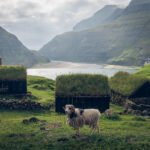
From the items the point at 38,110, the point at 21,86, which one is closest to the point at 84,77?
the point at 38,110

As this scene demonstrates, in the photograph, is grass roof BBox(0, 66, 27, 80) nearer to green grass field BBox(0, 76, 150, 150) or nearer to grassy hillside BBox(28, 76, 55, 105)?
grassy hillside BBox(28, 76, 55, 105)

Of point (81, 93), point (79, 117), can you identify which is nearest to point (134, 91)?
point (81, 93)

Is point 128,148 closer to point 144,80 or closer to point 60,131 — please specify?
point 60,131

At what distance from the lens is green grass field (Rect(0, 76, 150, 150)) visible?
24.6 metres

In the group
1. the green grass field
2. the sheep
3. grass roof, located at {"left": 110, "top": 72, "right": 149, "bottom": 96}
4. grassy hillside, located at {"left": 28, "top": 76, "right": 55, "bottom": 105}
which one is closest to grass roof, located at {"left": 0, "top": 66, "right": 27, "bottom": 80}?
grassy hillside, located at {"left": 28, "top": 76, "right": 55, "bottom": 105}

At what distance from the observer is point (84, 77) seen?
45438 mm

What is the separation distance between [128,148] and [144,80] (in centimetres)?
2600

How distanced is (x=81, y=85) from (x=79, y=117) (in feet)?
57.1

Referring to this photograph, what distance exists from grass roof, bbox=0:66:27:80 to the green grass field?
14.8m

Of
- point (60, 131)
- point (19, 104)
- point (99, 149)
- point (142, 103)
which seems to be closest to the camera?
point (99, 149)

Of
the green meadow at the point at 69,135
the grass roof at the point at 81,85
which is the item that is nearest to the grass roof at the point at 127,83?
the grass roof at the point at 81,85

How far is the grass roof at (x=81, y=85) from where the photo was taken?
144 ft

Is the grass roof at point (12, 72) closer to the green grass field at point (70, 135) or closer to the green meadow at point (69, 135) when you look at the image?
the green meadow at point (69, 135)

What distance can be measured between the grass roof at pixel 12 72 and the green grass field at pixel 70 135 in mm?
14849
